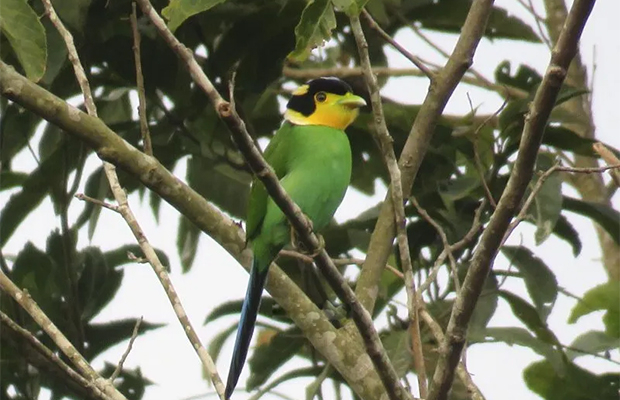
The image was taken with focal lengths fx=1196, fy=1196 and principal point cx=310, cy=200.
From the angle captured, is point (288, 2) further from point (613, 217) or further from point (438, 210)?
point (613, 217)

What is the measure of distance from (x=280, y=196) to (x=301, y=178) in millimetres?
1183

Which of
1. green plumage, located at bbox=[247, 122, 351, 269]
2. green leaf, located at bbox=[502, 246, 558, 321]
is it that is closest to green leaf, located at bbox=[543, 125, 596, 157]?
green leaf, located at bbox=[502, 246, 558, 321]

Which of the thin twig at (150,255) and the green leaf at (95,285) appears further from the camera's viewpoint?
the green leaf at (95,285)

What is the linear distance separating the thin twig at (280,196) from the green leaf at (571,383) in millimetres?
1093

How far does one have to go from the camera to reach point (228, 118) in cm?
202

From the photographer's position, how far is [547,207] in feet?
11.0

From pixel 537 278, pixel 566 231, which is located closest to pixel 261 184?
pixel 537 278

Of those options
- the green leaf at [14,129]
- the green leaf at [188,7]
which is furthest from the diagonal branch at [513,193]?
the green leaf at [14,129]

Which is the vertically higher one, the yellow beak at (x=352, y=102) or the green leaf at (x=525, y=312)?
the yellow beak at (x=352, y=102)

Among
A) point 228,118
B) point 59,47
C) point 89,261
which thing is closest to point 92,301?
point 89,261

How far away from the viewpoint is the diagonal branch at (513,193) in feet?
6.68

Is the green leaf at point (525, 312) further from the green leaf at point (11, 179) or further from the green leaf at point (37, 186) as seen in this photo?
the green leaf at point (11, 179)

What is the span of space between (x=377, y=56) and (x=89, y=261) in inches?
47.6

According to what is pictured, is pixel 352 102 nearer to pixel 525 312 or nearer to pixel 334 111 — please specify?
pixel 334 111
